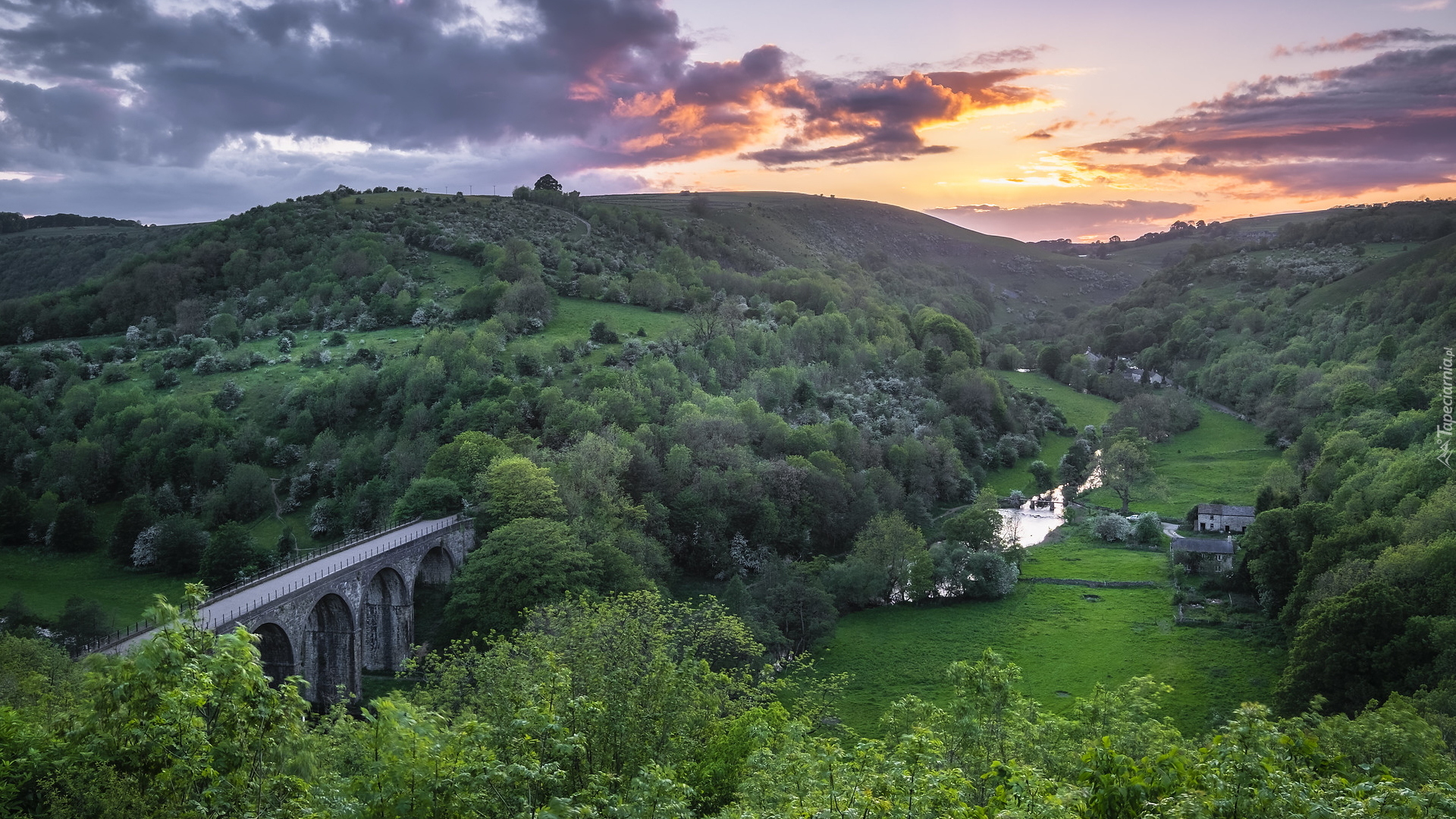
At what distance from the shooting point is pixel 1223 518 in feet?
216

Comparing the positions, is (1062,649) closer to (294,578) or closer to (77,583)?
(294,578)

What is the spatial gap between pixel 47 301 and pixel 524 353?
51.0 meters

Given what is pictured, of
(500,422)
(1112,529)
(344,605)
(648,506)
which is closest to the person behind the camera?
(344,605)

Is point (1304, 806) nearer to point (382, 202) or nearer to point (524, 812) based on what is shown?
point (524, 812)

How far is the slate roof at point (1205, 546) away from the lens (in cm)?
5641

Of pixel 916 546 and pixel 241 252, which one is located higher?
pixel 241 252

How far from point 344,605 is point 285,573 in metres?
2.92

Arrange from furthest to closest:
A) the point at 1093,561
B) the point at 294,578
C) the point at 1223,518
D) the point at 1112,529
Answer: the point at 1112,529, the point at 1223,518, the point at 1093,561, the point at 294,578

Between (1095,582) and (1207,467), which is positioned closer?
(1095,582)

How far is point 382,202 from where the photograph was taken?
363ft

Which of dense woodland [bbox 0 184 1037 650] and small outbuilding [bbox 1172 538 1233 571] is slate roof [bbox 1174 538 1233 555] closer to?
small outbuilding [bbox 1172 538 1233 571]

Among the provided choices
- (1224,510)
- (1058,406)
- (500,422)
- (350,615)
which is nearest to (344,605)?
(350,615)

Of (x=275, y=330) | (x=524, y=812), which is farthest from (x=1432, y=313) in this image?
(x=275, y=330)

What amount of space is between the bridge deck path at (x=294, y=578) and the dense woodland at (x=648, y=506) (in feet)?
6.96
